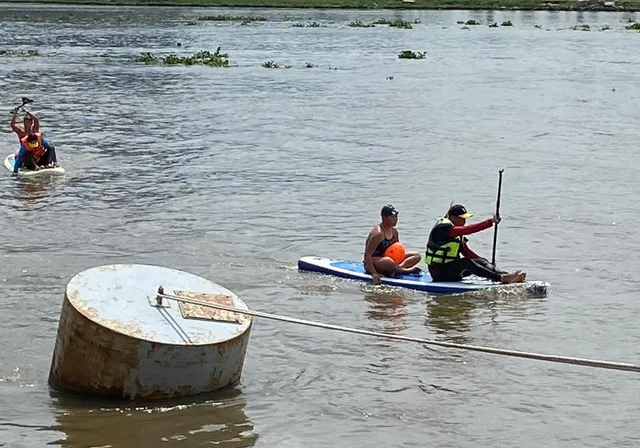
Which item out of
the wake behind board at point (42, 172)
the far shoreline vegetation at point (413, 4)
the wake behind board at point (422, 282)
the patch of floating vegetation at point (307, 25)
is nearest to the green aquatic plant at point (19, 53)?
the patch of floating vegetation at point (307, 25)

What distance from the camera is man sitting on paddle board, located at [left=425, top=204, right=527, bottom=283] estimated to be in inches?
542

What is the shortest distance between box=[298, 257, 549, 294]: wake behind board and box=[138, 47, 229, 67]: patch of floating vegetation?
109ft

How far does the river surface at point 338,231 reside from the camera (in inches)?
380

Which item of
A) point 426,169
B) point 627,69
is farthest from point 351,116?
point 627,69

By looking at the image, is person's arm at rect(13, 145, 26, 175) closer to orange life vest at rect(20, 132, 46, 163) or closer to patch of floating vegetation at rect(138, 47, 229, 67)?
orange life vest at rect(20, 132, 46, 163)

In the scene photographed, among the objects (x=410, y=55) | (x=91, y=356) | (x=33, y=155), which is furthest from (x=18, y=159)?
(x=410, y=55)

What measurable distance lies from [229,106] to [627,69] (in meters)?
20.2

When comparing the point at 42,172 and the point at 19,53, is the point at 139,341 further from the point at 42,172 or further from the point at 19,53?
the point at 19,53

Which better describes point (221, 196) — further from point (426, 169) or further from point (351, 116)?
point (351, 116)

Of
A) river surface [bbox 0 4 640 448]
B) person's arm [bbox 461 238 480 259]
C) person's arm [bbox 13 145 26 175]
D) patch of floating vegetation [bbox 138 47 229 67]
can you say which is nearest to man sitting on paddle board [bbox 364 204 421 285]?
river surface [bbox 0 4 640 448]

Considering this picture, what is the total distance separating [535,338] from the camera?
40.1 feet

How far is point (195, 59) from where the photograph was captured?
48.5m

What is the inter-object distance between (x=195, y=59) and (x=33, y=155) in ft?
90.4

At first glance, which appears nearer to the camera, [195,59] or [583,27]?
[195,59]
